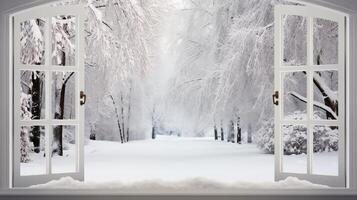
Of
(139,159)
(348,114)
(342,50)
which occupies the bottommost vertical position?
(139,159)

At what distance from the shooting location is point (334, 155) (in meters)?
7.54

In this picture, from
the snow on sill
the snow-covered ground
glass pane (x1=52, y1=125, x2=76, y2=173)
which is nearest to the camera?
the snow on sill

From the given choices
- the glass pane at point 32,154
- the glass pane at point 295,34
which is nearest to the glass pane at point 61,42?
the glass pane at point 32,154

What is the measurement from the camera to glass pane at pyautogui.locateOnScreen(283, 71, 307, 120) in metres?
8.20

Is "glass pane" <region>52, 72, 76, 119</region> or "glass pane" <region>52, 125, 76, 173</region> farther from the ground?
"glass pane" <region>52, 72, 76, 119</region>

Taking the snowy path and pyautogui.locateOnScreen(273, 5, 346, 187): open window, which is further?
the snowy path

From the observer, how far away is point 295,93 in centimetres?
796

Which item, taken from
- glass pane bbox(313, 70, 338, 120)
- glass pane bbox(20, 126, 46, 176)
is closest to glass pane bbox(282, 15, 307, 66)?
glass pane bbox(313, 70, 338, 120)

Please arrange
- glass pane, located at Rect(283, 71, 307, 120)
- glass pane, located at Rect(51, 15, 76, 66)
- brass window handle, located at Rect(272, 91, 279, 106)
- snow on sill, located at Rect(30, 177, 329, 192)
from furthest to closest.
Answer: glass pane, located at Rect(283, 71, 307, 120)
glass pane, located at Rect(51, 15, 76, 66)
brass window handle, located at Rect(272, 91, 279, 106)
snow on sill, located at Rect(30, 177, 329, 192)

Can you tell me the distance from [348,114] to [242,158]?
4601 millimetres

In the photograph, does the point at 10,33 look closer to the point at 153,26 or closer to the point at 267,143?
the point at 153,26

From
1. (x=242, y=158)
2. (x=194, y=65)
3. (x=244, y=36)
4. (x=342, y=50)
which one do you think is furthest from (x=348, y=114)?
(x=194, y=65)

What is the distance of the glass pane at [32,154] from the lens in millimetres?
6223

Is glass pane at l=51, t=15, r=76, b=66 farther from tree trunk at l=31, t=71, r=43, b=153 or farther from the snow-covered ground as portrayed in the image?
the snow-covered ground
